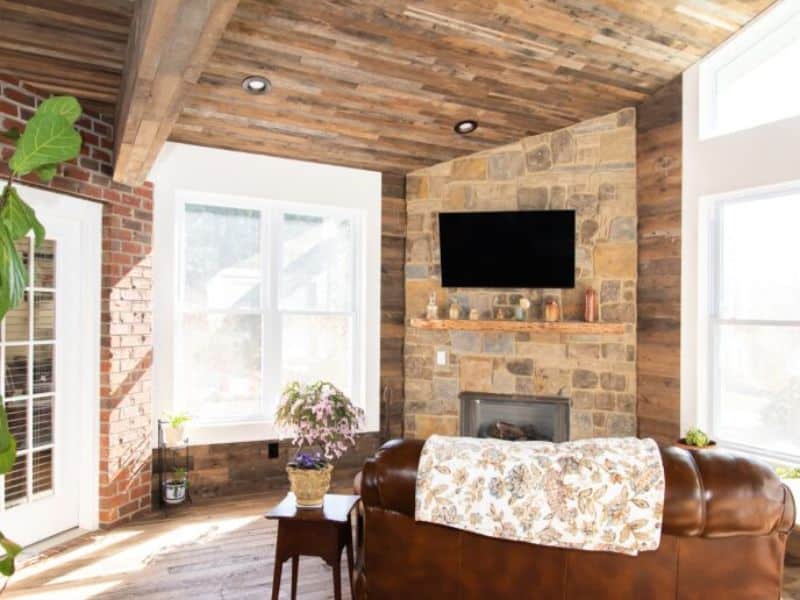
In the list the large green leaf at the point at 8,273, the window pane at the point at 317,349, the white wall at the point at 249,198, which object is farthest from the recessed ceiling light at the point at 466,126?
the large green leaf at the point at 8,273

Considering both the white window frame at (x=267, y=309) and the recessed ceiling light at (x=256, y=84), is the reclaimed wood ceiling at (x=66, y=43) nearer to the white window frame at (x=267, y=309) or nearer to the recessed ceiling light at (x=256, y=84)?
the recessed ceiling light at (x=256, y=84)

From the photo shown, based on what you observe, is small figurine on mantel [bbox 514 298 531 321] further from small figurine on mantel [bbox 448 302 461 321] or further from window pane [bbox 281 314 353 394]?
window pane [bbox 281 314 353 394]

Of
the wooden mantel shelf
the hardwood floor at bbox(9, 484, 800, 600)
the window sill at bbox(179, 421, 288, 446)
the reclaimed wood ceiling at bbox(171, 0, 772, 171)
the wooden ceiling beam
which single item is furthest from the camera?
the wooden mantel shelf

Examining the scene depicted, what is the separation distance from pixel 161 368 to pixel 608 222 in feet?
11.5

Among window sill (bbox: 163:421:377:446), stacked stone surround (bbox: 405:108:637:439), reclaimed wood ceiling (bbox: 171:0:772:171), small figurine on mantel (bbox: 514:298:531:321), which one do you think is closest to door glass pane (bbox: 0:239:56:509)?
window sill (bbox: 163:421:377:446)

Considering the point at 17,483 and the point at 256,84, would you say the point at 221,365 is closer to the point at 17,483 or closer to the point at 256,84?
the point at 17,483

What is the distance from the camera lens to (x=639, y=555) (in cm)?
202

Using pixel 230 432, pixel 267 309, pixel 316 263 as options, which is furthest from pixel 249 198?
pixel 230 432

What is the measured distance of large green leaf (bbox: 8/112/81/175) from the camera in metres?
1.38

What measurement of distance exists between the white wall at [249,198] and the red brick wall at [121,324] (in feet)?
0.41

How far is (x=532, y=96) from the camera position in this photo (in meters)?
4.24

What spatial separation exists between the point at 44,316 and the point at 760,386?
4.56 metres

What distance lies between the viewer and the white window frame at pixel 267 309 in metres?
4.42

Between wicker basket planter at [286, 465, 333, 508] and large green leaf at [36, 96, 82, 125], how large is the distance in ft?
5.61
